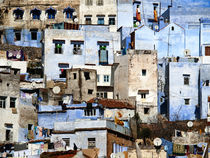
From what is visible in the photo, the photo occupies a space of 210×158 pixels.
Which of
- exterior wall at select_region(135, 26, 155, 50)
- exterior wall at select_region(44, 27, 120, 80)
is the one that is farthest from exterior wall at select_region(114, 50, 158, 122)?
exterior wall at select_region(44, 27, 120, 80)

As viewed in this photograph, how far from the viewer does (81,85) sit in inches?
2167

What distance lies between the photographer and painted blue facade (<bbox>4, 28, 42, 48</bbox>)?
215ft

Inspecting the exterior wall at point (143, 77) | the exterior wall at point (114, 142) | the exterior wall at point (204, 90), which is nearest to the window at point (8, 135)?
the exterior wall at point (114, 142)

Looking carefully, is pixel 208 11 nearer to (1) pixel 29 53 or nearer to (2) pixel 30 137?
(1) pixel 29 53

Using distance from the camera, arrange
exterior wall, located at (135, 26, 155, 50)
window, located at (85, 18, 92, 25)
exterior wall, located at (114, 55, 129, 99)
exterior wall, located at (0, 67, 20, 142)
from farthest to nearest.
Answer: window, located at (85, 18, 92, 25), exterior wall, located at (135, 26, 155, 50), exterior wall, located at (114, 55, 129, 99), exterior wall, located at (0, 67, 20, 142)

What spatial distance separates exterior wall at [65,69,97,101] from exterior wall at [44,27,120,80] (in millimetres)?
3703

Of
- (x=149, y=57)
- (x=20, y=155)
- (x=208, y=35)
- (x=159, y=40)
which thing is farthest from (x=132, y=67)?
(x=20, y=155)

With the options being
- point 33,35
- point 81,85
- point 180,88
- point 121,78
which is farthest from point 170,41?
point 33,35

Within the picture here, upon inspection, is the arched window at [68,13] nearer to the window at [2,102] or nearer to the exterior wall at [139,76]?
the exterior wall at [139,76]

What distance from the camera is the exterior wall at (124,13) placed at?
222 ft

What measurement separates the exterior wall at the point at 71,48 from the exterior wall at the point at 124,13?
233 inches

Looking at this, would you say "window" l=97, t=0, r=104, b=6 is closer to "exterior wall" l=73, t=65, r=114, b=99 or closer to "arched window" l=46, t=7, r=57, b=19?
"arched window" l=46, t=7, r=57, b=19

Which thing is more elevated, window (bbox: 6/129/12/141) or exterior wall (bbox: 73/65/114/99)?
exterior wall (bbox: 73/65/114/99)

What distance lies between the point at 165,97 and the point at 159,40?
6298 mm
